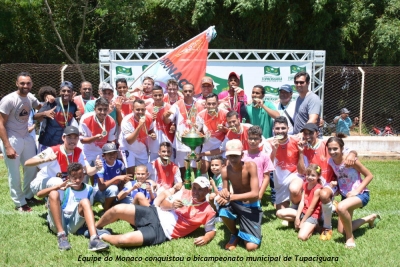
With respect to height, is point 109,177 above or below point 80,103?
below

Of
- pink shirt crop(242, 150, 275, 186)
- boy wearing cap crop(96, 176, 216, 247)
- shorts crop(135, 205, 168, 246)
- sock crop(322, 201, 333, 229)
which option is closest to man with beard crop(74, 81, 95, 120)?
boy wearing cap crop(96, 176, 216, 247)

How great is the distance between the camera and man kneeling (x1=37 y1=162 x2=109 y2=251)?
212 inches

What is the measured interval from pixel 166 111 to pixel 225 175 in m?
1.92

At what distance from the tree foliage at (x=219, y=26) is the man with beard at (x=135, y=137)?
32.8 feet

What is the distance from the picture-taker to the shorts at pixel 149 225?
217 inches

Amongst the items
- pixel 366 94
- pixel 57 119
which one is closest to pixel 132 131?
pixel 57 119

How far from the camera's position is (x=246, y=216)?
5629 millimetres

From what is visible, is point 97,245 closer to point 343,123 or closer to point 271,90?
point 271,90

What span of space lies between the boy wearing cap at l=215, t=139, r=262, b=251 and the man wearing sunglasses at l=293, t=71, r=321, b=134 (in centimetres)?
169

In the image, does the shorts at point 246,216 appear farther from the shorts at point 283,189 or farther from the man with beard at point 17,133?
the man with beard at point 17,133

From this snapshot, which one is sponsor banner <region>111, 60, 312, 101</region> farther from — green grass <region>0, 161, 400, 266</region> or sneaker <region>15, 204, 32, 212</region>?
green grass <region>0, 161, 400, 266</region>

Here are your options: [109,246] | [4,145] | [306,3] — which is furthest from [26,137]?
[306,3]

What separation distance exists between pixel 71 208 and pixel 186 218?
1476 mm

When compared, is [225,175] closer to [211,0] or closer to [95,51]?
[211,0]
